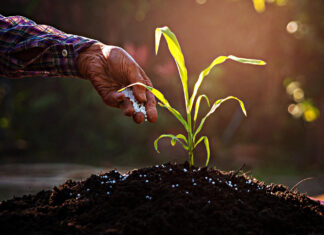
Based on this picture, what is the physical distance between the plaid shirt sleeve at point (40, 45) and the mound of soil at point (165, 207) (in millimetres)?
571

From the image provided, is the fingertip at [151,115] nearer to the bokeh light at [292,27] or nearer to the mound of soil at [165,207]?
the mound of soil at [165,207]

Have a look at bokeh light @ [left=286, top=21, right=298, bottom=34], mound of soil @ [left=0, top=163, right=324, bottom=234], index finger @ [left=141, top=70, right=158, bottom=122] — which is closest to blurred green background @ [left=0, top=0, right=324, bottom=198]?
bokeh light @ [left=286, top=21, right=298, bottom=34]

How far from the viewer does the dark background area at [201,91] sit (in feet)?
16.0

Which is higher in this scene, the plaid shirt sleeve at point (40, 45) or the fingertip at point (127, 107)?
the plaid shirt sleeve at point (40, 45)

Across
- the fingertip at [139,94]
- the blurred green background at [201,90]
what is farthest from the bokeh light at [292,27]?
the fingertip at [139,94]

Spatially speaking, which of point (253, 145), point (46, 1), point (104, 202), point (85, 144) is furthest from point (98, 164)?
point (104, 202)

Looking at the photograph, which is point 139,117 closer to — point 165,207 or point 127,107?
point 127,107

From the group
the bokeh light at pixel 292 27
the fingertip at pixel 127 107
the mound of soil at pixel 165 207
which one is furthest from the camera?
the bokeh light at pixel 292 27

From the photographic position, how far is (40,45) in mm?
1448

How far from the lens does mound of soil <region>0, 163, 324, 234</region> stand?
33.7 inches

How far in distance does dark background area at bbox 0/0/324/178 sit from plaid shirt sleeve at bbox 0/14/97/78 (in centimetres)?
315

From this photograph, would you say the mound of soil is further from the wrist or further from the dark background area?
the dark background area

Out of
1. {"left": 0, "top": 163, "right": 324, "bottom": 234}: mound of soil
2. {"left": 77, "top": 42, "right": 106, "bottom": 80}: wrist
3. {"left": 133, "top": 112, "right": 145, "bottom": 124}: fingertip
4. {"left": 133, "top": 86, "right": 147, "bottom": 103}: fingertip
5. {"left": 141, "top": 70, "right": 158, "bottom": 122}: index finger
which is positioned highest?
{"left": 77, "top": 42, "right": 106, "bottom": 80}: wrist

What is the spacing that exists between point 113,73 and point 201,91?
3535 mm
